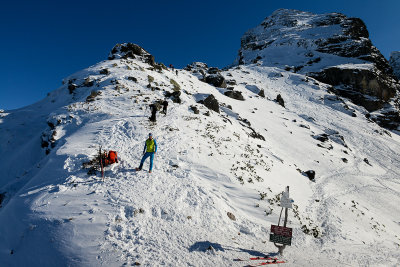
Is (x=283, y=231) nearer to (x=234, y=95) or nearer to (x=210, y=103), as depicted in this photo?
(x=210, y=103)

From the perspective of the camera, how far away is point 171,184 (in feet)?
35.3

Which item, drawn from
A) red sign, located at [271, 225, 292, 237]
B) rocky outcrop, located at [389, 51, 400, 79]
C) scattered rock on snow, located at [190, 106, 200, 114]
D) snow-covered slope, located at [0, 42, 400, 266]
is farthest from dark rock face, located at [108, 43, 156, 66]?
rocky outcrop, located at [389, 51, 400, 79]

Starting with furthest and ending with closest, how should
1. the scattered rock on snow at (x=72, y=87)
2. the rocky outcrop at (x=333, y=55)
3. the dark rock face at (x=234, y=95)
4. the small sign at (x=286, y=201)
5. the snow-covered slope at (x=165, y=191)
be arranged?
the rocky outcrop at (x=333, y=55), the dark rock face at (x=234, y=95), the scattered rock on snow at (x=72, y=87), the small sign at (x=286, y=201), the snow-covered slope at (x=165, y=191)

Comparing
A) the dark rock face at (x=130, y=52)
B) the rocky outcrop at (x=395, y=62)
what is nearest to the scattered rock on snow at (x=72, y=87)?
the dark rock face at (x=130, y=52)

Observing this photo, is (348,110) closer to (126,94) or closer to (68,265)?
(126,94)

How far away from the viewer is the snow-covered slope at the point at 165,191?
723 centimetres

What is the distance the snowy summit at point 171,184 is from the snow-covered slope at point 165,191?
0.22 feet

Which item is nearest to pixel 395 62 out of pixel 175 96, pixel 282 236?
pixel 175 96

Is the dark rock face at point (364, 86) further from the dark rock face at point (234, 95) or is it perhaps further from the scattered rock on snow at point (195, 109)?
the scattered rock on snow at point (195, 109)

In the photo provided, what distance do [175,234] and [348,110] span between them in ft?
190

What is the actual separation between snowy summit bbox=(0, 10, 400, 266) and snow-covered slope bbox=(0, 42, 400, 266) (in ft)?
0.22

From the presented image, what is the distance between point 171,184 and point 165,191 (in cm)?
71

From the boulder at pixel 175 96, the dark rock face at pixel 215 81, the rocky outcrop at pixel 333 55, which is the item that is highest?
the rocky outcrop at pixel 333 55

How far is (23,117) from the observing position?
81.4 feet
